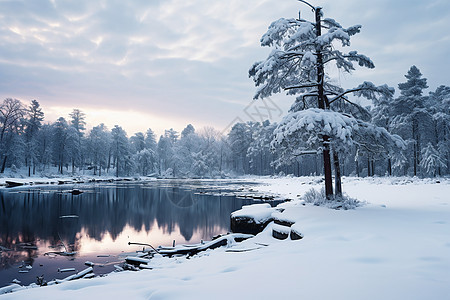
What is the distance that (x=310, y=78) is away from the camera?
1359cm

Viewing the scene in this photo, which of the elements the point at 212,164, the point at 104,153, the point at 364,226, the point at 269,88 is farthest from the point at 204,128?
the point at 364,226

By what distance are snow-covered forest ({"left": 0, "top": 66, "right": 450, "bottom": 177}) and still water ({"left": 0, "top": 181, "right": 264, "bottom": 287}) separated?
20.3ft

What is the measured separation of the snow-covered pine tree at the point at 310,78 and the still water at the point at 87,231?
251 inches

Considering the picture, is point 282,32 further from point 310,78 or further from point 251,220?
point 251,220

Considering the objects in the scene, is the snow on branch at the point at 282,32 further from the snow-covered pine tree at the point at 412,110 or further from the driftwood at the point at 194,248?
the snow-covered pine tree at the point at 412,110

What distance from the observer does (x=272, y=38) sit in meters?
11.9

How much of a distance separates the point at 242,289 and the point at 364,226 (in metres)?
4.69

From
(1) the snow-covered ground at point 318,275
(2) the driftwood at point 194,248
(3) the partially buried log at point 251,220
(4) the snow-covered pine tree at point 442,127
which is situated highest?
(4) the snow-covered pine tree at point 442,127

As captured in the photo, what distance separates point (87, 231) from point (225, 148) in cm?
7131

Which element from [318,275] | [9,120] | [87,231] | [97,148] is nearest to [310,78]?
[318,275]

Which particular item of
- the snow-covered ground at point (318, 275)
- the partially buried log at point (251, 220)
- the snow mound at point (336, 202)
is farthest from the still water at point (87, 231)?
the snow mound at point (336, 202)

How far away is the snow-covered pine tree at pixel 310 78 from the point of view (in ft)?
30.6

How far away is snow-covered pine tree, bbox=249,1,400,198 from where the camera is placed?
9336 mm

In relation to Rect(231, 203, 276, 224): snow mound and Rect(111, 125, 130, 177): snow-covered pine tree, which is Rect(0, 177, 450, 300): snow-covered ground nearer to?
Rect(231, 203, 276, 224): snow mound
